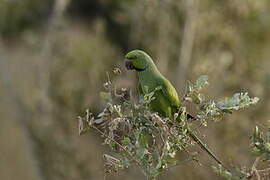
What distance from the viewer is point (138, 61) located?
3.67 meters

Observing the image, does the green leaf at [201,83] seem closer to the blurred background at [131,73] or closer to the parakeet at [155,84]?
the parakeet at [155,84]

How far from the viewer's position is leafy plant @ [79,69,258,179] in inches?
109

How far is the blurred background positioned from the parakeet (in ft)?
16.3

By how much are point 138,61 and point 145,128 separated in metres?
0.80

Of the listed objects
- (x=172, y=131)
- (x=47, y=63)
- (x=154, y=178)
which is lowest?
(x=154, y=178)

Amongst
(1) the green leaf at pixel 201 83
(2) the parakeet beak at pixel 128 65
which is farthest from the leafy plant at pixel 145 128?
(2) the parakeet beak at pixel 128 65

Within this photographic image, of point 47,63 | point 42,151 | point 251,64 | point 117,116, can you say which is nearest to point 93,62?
point 47,63

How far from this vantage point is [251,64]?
1013 centimetres

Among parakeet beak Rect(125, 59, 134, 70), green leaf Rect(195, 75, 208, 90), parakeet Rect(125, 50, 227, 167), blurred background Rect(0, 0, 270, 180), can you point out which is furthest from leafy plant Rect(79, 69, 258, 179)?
blurred background Rect(0, 0, 270, 180)

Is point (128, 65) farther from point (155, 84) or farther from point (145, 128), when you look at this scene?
point (145, 128)

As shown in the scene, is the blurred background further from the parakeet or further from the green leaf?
the green leaf

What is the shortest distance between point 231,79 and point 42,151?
8.79ft

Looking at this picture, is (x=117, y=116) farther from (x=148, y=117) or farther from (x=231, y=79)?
(x=231, y=79)

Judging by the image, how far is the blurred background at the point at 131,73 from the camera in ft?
30.4
